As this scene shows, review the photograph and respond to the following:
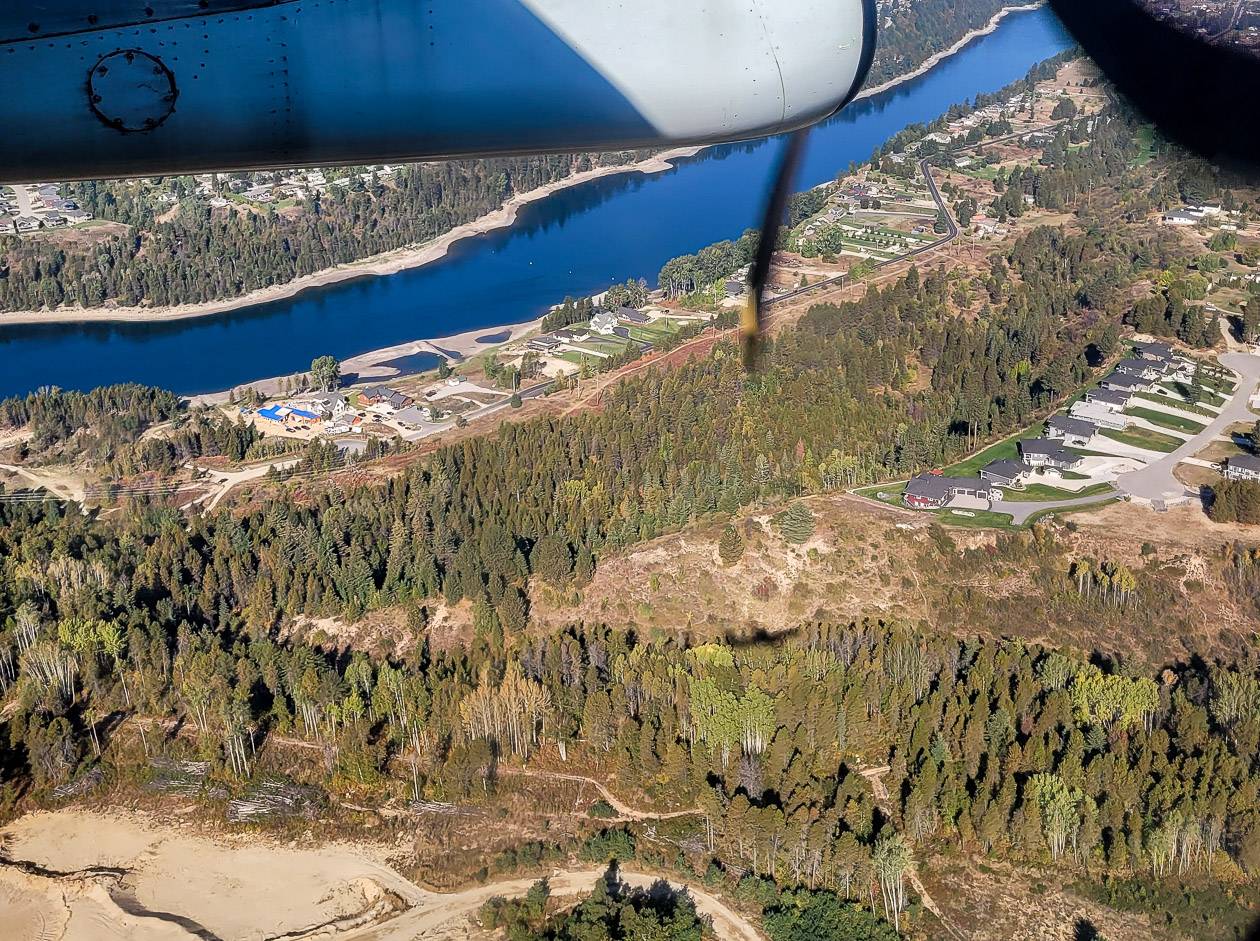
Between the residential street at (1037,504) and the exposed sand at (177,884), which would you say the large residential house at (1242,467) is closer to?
the residential street at (1037,504)

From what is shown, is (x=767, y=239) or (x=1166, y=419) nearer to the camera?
(x=767, y=239)

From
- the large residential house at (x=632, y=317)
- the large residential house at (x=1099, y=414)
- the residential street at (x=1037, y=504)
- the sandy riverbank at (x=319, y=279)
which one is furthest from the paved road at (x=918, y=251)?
the residential street at (x=1037, y=504)

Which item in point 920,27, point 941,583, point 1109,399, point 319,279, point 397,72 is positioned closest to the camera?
point 397,72

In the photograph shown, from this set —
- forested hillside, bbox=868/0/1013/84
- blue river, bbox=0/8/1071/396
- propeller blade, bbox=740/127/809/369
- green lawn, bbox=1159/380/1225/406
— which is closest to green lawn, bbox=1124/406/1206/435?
green lawn, bbox=1159/380/1225/406

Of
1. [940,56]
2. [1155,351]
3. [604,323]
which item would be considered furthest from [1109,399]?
[940,56]

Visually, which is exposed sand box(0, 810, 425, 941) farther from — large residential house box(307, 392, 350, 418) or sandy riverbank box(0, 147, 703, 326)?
sandy riverbank box(0, 147, 703, 326)

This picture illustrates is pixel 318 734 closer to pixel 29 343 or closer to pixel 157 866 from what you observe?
pixel 157 866

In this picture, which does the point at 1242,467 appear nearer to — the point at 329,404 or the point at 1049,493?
the point at 1049,493
